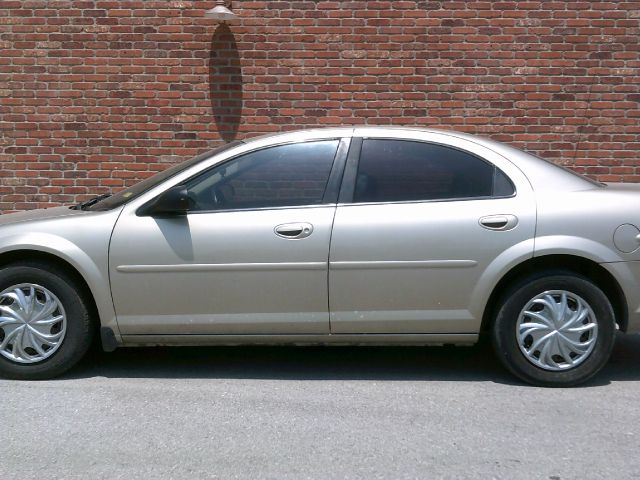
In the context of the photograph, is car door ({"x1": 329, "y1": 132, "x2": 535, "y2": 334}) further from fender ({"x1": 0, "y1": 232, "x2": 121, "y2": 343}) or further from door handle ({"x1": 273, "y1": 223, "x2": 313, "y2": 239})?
fender ({"x1": 0, "y1": 232, "x2": 121, "y2": 343})

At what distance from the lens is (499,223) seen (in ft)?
Result: 16.5

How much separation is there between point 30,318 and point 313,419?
1.93 metres

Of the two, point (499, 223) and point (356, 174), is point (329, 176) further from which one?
point (499, 223)

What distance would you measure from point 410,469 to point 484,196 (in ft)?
6.40

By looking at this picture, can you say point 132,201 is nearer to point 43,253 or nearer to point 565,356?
point 43,253

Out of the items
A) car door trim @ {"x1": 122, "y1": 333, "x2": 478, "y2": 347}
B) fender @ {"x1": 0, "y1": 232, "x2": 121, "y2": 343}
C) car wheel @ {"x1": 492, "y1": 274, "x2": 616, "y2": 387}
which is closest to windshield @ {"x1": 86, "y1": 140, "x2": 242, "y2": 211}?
fender @ {"x1": 0, "y1": 232, "x2": 121, "y2": 343}

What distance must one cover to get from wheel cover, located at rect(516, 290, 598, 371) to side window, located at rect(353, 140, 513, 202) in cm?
72

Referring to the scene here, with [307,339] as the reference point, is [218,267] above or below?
above

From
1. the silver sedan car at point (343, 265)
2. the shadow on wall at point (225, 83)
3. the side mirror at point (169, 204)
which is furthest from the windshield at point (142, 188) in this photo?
the shadow on wall at point (225, 83)

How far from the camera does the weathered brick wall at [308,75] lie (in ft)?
28.5

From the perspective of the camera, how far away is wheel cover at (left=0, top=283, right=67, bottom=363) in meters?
5.14

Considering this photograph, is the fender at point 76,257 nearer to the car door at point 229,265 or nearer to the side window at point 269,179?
the car door at point 229,265

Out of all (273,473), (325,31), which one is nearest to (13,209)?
(325,31)

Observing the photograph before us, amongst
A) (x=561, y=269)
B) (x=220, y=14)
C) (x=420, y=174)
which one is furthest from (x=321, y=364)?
(x=220, y=14)
